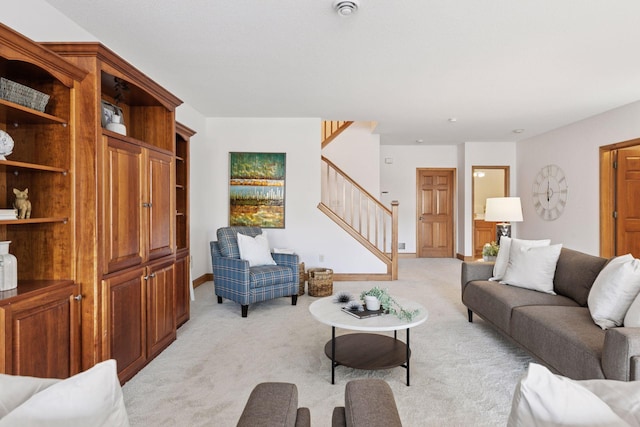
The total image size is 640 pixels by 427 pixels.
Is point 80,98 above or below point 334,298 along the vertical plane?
above

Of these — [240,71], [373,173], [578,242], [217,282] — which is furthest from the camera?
[373,173]

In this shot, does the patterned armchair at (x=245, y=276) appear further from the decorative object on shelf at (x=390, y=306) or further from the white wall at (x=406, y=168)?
the white wall at (x=406, y=168)

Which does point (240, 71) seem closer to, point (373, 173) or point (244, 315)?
point (244, 315)

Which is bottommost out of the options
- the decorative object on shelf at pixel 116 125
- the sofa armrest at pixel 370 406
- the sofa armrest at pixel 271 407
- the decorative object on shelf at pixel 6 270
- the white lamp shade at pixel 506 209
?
the sofa armrest at pixel 370 406

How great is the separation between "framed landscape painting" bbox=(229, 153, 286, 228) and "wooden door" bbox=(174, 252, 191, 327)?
1.86 m

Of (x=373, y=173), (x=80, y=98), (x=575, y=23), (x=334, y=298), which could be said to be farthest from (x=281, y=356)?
(x=373, y=173)

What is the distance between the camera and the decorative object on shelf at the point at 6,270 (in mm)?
1736

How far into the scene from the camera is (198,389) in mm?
2270

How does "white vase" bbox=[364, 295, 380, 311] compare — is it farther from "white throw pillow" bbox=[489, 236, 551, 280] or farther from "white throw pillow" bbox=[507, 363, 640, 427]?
"white throw pillow" bbox=[507, 363, 640, 427]

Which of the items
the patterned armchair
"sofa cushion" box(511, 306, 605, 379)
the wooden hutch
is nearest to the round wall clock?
"sofa cushion" box(511, 306, 605, 379)

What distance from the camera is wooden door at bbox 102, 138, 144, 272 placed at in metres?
2.20

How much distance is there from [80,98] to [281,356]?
2.21m

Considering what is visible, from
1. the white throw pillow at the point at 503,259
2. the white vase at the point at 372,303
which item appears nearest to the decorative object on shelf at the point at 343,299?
the white vase at the point at 372,303

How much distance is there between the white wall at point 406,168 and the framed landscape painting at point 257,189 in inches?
125
